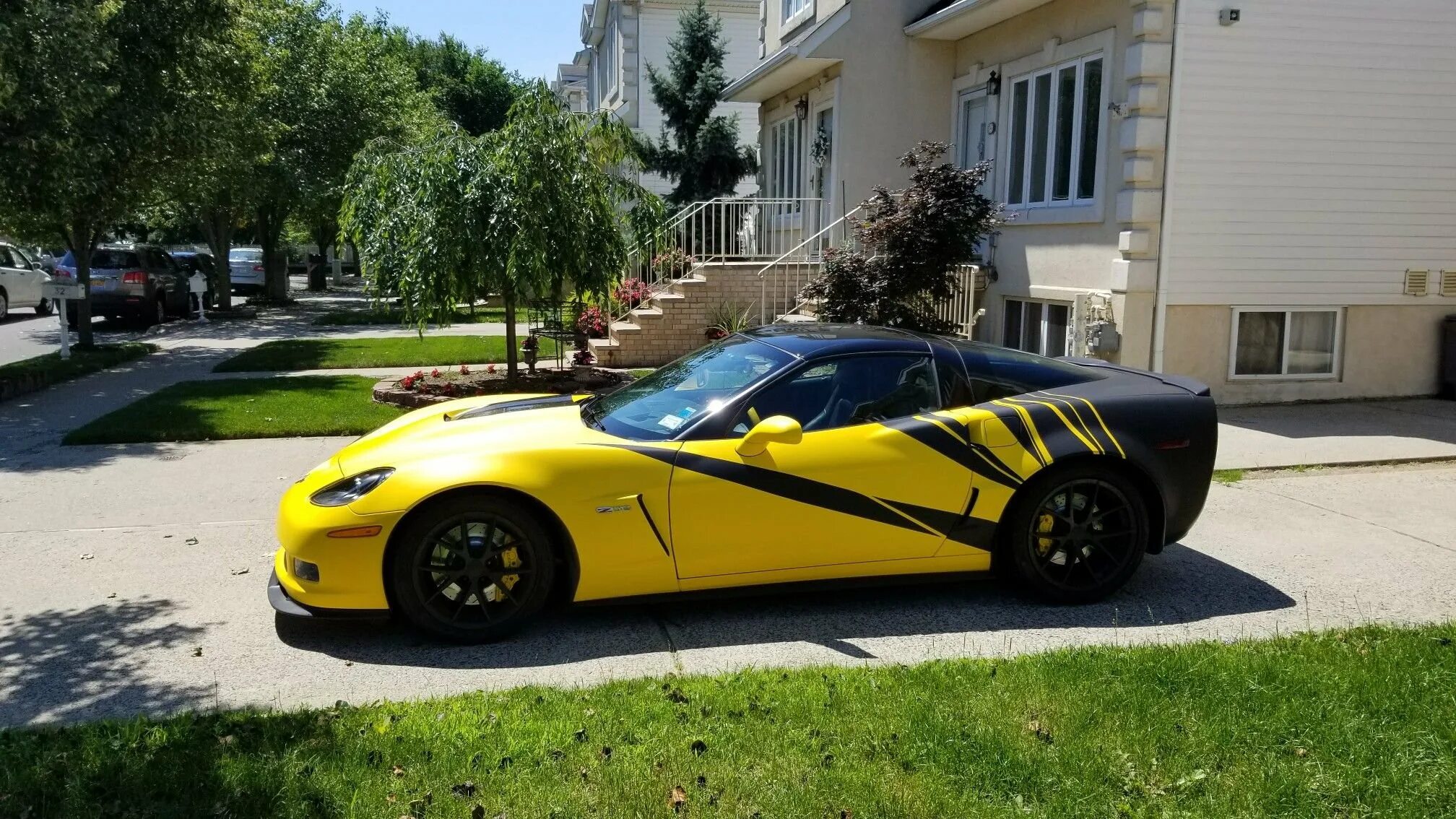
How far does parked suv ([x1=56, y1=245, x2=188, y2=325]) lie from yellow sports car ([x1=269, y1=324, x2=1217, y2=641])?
19.1 m

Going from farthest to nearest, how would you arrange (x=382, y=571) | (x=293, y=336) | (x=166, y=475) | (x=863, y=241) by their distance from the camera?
1. (x=293, y=336)
2. (x=863, y=241)
3. (x=166, y=475)
4. (x=382, y=571)

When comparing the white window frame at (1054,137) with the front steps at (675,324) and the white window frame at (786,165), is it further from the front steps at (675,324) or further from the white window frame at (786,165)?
the white window frame at (786,165)

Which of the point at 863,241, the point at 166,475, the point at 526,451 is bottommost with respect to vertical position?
the point at 166,475

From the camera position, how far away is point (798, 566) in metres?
5.12

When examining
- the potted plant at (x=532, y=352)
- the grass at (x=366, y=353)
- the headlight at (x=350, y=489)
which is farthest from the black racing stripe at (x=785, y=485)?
the grass at (x=366, y=353)

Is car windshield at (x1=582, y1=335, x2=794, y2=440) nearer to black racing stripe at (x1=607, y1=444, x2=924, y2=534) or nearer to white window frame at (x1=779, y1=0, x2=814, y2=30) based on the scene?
black racing stripe at (x1=607, y1=444, x2=924, y2=534)

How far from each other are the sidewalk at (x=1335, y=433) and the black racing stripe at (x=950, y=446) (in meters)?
4.17

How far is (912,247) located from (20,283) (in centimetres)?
2254

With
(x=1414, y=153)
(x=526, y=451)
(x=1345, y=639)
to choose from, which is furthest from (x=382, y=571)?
(x=1414, y=153)

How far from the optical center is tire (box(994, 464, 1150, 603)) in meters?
5.39

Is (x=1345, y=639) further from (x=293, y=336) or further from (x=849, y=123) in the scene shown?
(x=293, y=336)

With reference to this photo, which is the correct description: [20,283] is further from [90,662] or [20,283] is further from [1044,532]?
[1044,532]

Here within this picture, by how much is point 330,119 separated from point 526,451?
24025 mm

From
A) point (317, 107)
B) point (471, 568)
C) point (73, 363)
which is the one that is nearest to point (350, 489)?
point (471, 568)
